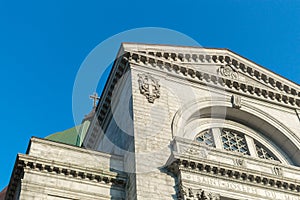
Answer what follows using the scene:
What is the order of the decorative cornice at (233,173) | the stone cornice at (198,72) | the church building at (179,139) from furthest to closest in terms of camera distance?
the stone cornice at (198,72) → the decorative cornice at (233,173) → the church building at (179,139)

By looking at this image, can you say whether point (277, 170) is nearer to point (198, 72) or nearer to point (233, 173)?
point (233, 173)

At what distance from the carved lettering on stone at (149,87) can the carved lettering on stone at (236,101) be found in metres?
4.43

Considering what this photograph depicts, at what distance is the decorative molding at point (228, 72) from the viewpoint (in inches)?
984

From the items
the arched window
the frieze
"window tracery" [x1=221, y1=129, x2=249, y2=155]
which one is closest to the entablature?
the frieze

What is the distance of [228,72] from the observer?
25250 mm

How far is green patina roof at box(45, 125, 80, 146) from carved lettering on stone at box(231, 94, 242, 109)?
23.5 metres

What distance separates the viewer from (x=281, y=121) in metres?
24.2

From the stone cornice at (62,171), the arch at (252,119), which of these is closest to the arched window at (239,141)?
the arch at (252,119)

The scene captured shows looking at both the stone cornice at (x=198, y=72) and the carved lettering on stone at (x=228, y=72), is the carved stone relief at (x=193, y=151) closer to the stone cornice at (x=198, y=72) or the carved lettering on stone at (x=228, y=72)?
the stone cornice at (x=198, y=72)

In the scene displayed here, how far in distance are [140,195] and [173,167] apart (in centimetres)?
200

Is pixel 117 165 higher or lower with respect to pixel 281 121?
lower

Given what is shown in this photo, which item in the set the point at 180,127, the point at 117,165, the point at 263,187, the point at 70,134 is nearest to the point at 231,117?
the point at 180,127

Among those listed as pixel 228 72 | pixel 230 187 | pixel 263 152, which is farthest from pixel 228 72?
pixel 230 187

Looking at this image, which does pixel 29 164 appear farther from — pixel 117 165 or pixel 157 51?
pixel 157 51
